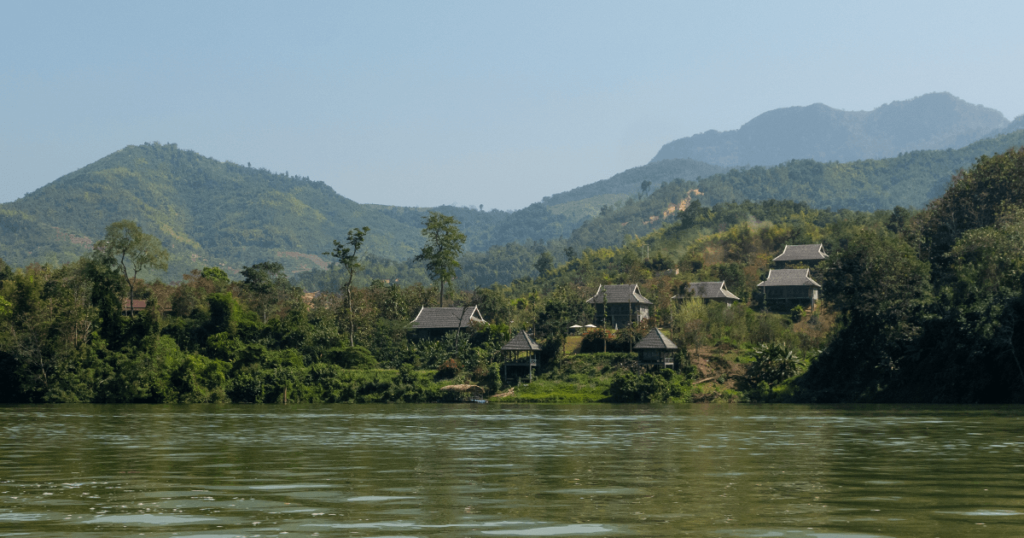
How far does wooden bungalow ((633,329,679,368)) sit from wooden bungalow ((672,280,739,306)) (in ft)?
93.5

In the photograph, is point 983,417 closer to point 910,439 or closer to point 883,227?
point 910,439

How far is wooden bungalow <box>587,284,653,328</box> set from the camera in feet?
317

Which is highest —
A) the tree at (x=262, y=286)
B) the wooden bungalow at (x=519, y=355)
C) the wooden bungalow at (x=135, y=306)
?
the tree at (x=262, y=286)

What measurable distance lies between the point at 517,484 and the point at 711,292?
89862 millimetres

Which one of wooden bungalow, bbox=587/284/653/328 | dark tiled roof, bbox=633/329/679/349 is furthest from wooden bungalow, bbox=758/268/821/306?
dark tiled roof, bbox=633/329/679/349

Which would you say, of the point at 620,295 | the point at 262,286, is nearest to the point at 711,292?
the point at 620,295

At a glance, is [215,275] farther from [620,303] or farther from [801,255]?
[801,255]

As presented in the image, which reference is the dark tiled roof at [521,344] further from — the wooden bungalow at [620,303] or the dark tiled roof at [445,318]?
the wooden bungalow at [620,303]

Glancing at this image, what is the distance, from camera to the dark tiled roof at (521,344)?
72.1 metres

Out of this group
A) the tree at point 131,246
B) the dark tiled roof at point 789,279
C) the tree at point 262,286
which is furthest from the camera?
the dark tiled roof at point 789,279

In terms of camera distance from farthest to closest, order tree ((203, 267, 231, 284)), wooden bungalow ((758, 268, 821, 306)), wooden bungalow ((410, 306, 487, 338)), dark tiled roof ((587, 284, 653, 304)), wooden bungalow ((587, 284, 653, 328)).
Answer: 1. wooden bungalow ((758, 268, 821, 306))
2. wooden bungalow ((587, 284, 653, 328))
3. dark tiled roof ((587, 284, 653, 304))
4. tree ((203, 267, 231, 284))
5. wooden bungalow ((410, 306, 487, 338))

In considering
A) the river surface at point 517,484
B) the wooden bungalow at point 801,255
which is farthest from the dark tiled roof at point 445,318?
the river surface at point 517,484

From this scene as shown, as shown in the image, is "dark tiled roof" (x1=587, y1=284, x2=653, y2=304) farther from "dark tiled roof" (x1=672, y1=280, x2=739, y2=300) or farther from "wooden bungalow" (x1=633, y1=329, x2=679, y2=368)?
"wooden bungalow" (x1=633, y1=329, x2=679, y2=368)

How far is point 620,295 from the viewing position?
97.1 meters
